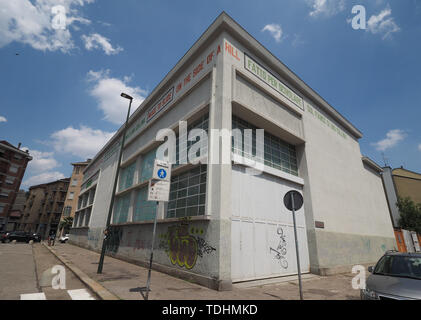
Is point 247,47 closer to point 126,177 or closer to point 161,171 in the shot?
point 161,171

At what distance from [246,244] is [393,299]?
4.88 metres

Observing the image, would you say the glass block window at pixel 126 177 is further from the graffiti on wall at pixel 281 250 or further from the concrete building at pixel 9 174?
the concrete building at pixel 9 174

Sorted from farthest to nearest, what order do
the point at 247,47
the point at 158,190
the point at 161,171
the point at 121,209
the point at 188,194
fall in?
the point at 121,209, the point at 247,47, the point at 188,194, the point at 161,171, the point at 158,190

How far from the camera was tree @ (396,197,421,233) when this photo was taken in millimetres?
24234

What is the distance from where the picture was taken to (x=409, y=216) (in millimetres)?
24703

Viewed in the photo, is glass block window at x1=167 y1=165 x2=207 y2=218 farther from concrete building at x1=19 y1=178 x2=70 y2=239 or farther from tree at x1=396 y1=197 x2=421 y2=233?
concrete building at x1=19 y1=178 x2=70 y2=239

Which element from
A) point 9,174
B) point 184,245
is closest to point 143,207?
point 184,245

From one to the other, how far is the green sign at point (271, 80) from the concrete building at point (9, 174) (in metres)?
50.8

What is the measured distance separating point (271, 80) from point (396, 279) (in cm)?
1049

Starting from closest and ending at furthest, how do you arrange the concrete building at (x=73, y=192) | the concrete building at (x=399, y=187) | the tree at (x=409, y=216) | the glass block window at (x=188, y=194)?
the glass block window at (x=188, y=194) < the tree at (x=409, y=216) < the concrete building at (x=399, y=187) < the concrete building at (x=73, y=192)

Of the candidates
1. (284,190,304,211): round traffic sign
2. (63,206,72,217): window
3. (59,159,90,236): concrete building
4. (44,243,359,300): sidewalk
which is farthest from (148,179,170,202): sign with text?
(63,206,72,217): window

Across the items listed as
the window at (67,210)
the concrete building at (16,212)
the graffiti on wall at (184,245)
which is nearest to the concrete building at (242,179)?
the graffiti on wall at (184,245)

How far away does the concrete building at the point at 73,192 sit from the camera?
49469 mm
